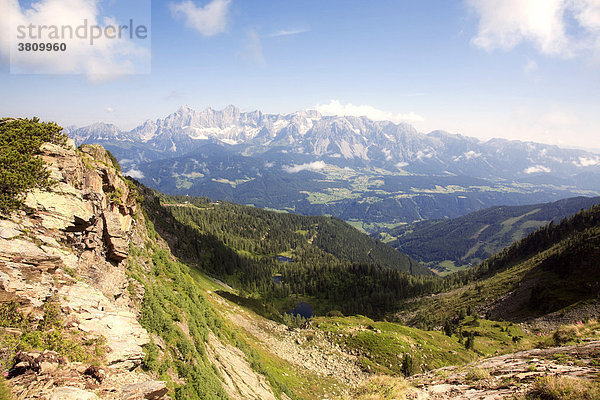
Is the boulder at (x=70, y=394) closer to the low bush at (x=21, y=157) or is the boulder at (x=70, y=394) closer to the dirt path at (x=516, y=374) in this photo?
the low bush at (x=21, y=157)

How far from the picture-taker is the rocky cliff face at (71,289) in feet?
37.1

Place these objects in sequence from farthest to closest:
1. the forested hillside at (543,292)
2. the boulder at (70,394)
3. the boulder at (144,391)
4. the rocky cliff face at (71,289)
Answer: the forested hillside at (543,292), the boulder at (144,391), the rocky cliff face at (71,289), the boulder at (70,394)

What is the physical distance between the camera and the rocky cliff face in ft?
37.1

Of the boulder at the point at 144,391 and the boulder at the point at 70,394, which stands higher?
the boulder at the point at 70,394

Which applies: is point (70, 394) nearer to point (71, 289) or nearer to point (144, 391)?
point (144, 391)

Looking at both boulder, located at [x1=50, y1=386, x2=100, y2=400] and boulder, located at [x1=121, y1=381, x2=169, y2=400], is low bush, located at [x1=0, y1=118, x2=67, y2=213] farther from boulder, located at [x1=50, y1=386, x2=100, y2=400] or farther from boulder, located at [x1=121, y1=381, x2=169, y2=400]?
boulder, located at [x1=121, y1=381, x2=169, y2=400]

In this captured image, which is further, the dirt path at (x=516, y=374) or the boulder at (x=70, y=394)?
the dirt path at (x=516, y=374)

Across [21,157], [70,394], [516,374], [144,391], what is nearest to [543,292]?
[516,374]

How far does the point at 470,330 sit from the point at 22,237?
103978 millimetres

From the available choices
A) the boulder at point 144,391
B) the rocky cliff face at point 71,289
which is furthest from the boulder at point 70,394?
the boulder at point 144,391

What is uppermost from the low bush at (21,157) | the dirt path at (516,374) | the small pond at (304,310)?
the low bush at (21,157)

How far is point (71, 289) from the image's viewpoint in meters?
15.6

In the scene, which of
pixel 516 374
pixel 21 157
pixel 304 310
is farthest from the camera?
pixel 304 310

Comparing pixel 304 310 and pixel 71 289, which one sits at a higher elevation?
pixel 71 289
